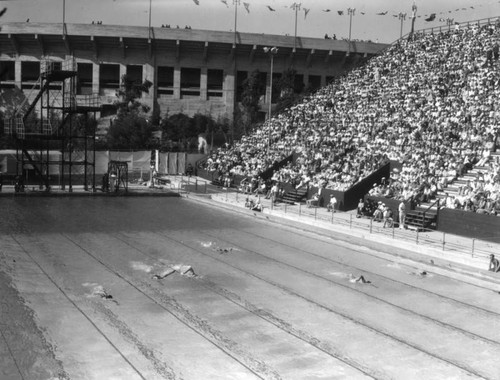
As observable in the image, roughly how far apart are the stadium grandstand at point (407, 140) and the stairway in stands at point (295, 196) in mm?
129

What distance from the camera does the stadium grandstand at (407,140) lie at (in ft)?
94.0

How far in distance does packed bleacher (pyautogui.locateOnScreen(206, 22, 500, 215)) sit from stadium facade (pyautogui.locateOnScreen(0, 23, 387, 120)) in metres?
19.9

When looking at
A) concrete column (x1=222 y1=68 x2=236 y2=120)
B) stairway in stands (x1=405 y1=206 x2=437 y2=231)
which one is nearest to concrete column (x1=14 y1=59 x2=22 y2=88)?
concrete column (x1=222 y1=68 x2=236 y2=120)

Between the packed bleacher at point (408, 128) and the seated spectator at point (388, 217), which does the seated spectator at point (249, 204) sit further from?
the seated spectator at point (388, 217)

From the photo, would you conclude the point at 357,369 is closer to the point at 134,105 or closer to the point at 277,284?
the point at 277,284

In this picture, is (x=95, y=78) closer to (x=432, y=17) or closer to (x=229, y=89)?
(x=229, y=89)

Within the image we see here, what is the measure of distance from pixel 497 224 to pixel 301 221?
28.8 ft

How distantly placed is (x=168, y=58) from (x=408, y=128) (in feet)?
141

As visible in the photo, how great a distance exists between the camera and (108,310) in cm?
1429

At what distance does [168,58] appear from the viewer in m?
74.1

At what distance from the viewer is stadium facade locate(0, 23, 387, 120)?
71.4 m

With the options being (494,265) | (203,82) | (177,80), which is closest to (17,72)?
(177,80)

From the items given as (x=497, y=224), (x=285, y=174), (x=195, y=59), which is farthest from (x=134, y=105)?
→ (x=497, y=224)

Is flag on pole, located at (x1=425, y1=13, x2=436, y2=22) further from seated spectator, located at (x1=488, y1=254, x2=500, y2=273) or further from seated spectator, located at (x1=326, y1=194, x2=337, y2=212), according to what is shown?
seated spectator, located at (x1=488, y1=254, x2=500, y2=273)
